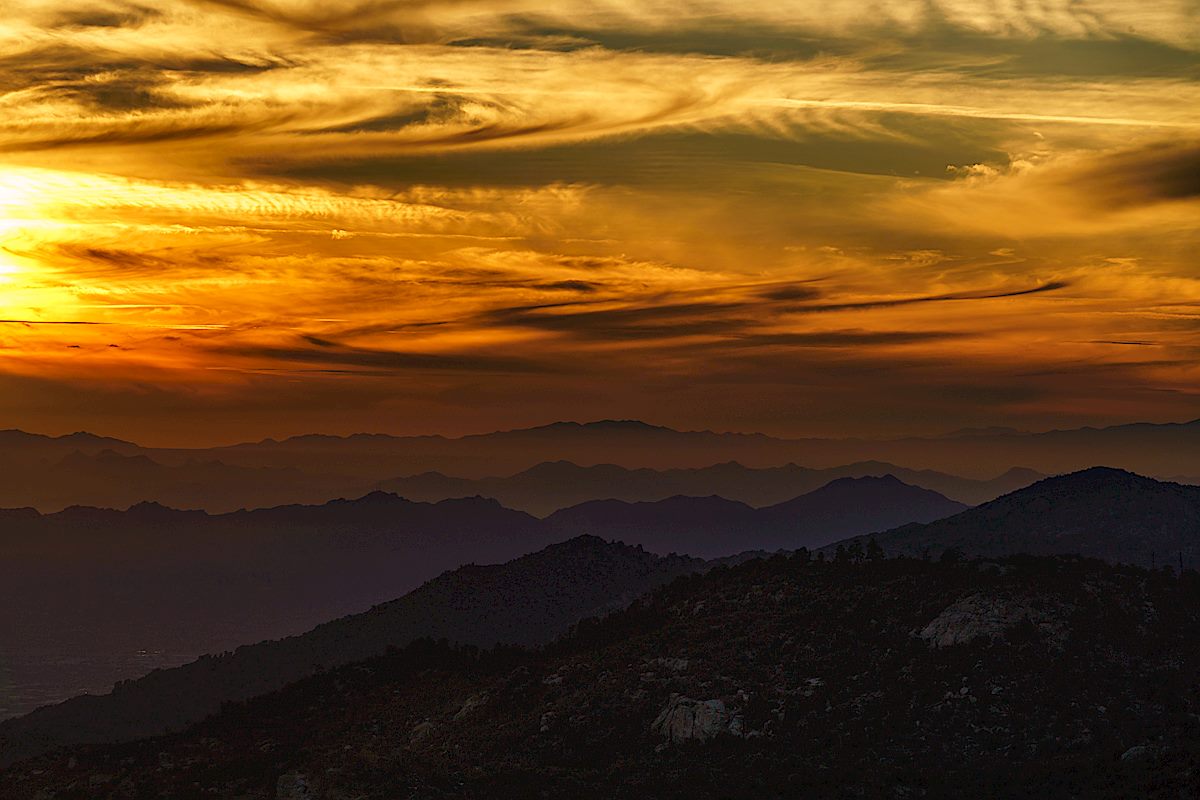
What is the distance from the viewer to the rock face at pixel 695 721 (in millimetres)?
135875

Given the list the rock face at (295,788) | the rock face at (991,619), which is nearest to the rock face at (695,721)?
the rock face at (991,619)

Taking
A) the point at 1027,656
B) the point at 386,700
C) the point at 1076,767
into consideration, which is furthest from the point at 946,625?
the point at 386,700

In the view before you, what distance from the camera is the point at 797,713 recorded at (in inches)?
5389

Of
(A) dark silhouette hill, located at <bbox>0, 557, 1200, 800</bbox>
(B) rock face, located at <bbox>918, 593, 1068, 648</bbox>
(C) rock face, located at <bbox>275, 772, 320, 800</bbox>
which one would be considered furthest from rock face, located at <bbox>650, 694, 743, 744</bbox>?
(C) rock face, located at <bbox>275, 772, 320, 800</bbox>

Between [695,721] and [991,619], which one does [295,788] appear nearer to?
[695,721]

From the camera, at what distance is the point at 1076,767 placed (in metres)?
111

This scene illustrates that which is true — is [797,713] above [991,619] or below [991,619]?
below

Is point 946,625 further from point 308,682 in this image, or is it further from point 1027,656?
point 308,682

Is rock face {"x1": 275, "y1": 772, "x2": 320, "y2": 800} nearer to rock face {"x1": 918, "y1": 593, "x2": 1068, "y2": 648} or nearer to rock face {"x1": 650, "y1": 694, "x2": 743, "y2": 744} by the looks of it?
rock face {"x1": 650, "y1": 694, "x2": 743, "y2": 744}

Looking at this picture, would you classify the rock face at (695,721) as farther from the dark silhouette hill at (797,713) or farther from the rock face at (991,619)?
the rock face at (991,619)

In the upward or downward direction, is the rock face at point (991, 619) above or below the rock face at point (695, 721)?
above

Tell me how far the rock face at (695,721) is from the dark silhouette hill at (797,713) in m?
0.26

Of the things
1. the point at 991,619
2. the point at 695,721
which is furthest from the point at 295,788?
the point at 991,619

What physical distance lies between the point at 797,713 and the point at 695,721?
416 inches
